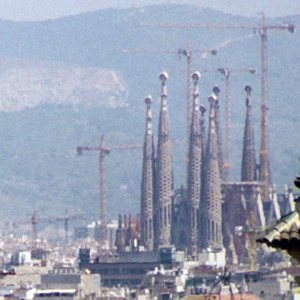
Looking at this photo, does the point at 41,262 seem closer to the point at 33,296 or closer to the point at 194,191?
the point at 194,191

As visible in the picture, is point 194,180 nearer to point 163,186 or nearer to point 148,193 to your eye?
point 163,186

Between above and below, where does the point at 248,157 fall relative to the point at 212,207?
above

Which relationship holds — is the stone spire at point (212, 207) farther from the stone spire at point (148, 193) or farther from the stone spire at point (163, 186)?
the stone spire at point (148, 193)

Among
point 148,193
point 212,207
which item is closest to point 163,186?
point 148,193

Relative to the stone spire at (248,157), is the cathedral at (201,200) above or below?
below

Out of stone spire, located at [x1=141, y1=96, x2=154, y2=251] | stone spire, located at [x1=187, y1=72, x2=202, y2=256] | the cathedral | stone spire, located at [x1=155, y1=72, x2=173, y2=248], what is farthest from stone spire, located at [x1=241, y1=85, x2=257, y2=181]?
stone spire, located at [x1=141, y1=96, x2=154, y2=251]

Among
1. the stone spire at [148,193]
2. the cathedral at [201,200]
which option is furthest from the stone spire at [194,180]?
the stone spire at [148,193]
